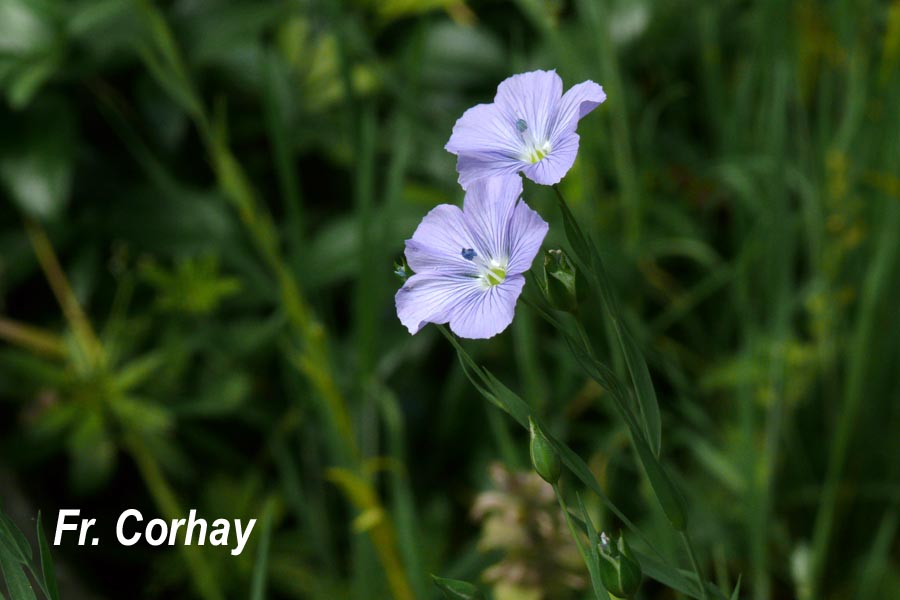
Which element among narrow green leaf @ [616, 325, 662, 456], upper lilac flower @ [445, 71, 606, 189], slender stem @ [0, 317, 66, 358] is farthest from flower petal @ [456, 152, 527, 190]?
slender stem @ [0, 317, 66, 358]

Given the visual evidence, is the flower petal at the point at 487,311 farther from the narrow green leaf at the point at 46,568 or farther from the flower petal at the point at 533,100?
the narrow green leaf at the point at 46,568

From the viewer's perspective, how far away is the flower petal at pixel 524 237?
493 mm

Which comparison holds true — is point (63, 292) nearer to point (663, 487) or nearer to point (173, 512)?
point (173, 512)

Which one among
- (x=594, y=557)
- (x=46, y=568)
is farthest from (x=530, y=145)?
(x=46, y=568)

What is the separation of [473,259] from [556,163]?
0.08 meters

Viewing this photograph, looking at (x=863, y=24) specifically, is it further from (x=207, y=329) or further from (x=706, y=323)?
(x=207, y=329)

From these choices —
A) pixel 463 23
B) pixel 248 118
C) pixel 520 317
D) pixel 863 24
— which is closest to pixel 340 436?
pixel 520 317

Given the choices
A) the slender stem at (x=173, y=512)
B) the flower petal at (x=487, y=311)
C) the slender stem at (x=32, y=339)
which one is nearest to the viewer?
the flower petal at (x=487, y=311)

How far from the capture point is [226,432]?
57.4 inches

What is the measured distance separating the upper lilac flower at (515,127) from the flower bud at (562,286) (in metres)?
0.06

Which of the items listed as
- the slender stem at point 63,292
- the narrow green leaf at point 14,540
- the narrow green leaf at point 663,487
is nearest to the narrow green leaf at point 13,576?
the narrow green leaf at point 14,540

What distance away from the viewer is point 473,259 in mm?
567

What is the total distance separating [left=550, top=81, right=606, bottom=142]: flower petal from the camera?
52 cm

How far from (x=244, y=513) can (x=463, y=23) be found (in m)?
0.75
